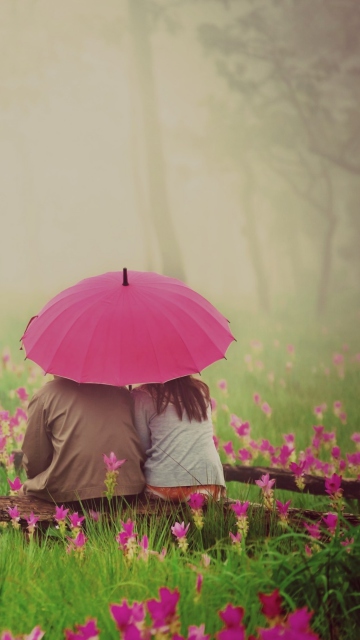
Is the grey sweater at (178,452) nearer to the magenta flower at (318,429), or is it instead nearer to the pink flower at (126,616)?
the magenta flower at (318,429)

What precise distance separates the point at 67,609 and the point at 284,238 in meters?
16.1

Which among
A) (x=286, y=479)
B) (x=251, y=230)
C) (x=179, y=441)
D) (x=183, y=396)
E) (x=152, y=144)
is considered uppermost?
(x=152, y=144)

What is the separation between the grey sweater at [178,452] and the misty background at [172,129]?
25.0 feet

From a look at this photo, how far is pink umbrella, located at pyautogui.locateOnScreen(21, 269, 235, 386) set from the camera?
3.35 m

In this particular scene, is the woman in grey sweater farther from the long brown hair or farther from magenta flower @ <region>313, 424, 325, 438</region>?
magenta flower @ <region>313, 424, 325, 438</region>

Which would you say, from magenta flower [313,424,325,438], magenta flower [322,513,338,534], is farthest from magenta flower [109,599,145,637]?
magenta flower [313,424,325,438]

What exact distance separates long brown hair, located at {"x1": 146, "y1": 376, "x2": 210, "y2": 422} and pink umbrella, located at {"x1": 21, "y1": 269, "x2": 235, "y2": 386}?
0.53 feet

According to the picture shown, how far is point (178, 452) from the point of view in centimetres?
350

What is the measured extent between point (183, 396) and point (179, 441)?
8.5 inches

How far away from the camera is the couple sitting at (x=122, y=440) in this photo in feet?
11.2

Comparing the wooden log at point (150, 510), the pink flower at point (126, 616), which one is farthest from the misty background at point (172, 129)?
the pink flower at point (126, 616)

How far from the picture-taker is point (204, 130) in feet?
42.2

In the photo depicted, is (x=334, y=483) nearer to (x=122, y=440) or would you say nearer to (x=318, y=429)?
(x=122, y=440)

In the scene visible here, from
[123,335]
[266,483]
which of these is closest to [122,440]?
[123,335]
